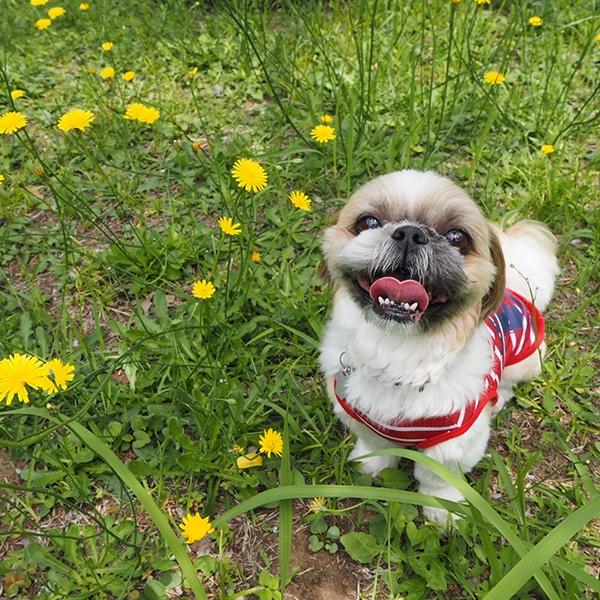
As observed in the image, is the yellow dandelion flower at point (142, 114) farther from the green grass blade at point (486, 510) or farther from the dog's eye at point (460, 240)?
the green grass blade at point (486, 510)

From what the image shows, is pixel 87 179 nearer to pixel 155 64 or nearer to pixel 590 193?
pixel 155 64

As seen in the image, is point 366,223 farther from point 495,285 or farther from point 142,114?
point 142,114

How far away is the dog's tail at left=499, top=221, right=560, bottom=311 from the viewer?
96.3 inches

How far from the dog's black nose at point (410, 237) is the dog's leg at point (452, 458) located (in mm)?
762

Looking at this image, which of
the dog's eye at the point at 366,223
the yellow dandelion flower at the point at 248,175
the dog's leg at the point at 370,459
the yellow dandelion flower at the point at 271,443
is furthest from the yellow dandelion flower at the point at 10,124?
the dog's leg at the point at 370,459

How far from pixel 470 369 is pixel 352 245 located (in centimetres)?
64

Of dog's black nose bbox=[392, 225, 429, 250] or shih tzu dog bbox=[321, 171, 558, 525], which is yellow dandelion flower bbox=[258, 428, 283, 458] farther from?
dog's black nose bbox=[392, 225, 429, 250]

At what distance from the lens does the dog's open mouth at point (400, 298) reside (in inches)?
63.4

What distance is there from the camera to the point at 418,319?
1.63 meters

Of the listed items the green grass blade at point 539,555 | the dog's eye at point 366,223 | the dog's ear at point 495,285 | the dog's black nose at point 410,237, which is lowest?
the green grass blade at point 539,555

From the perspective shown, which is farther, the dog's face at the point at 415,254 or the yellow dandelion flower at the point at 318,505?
the yellow dandelion flower at the point at 318,505

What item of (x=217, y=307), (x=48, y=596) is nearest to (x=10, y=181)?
(x=217, y=307)

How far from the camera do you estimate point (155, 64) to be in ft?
13.5

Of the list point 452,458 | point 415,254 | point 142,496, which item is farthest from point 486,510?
point 142,496
